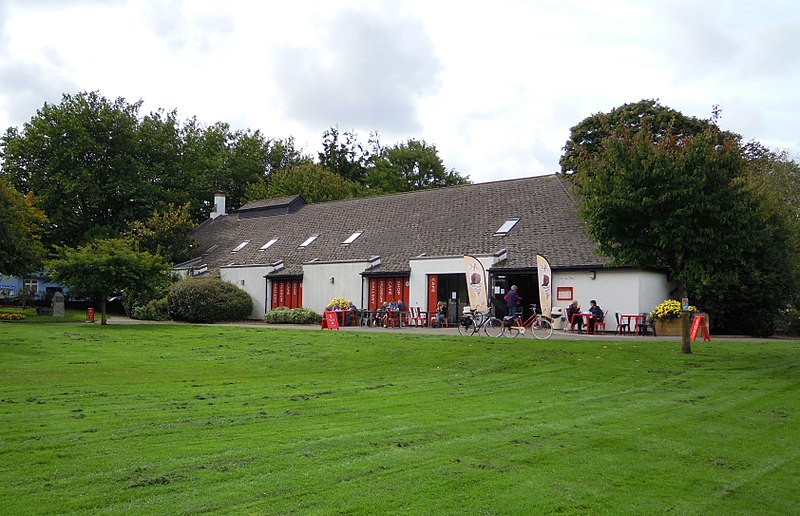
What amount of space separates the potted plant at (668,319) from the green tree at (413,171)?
42.1 meters

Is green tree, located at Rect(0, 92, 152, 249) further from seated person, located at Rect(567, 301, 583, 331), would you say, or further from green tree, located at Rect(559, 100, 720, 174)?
seated person, located at Rect(567, 301, 583, 331)

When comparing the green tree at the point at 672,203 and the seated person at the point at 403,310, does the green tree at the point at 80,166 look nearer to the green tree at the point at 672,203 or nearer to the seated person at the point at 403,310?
the seated person at the point at 403,310

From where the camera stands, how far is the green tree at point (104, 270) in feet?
97.1

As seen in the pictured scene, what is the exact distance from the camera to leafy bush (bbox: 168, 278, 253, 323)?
115ft

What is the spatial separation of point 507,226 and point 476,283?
19.5 feet

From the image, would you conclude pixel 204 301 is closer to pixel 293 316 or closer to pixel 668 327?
pixel 293 316

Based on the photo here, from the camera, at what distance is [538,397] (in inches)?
468

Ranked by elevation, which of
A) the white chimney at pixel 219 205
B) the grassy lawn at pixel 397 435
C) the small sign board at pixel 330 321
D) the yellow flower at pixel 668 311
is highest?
the white chimney at pixel 219 205

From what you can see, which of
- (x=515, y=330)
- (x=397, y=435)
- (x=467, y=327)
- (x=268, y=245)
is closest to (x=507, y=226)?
(x=515, y=330)

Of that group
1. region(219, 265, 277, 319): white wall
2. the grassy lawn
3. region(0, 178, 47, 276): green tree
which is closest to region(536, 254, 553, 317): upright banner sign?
the grassy lawn

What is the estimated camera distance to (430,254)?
32906mm

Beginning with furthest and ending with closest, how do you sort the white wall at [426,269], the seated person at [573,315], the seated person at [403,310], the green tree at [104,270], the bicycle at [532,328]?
the seated person at [403,310]
the white wall at [426,269]
the green tree at [104,270]
the seated person at [573,315]
the bicycle at [532,328]

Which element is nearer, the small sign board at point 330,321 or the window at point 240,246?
the small sign board at point 330,321

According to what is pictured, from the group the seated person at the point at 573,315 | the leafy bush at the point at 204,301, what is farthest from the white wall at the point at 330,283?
the seated person at the point at 573,315
